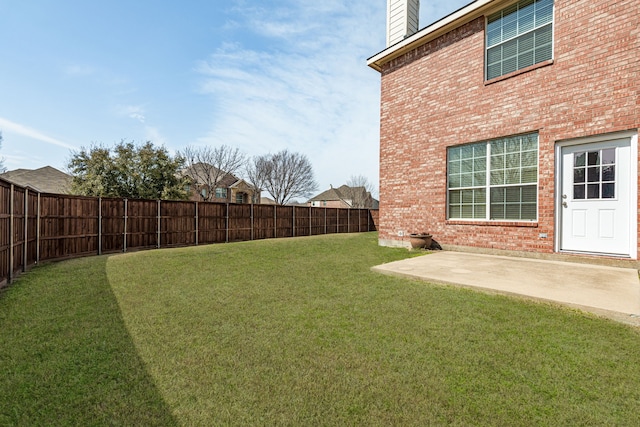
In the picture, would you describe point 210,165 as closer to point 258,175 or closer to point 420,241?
point 258,175

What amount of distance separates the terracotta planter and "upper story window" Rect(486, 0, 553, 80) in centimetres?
415

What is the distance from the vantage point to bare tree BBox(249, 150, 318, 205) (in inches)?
1535

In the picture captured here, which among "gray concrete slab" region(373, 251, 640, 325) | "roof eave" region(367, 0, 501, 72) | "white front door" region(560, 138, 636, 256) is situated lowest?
"gray concrete slab" region(373, 251, 640, 325)

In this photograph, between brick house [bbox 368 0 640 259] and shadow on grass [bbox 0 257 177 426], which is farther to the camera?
brick house [bbox 368 0 640 259]

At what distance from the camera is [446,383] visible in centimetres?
190

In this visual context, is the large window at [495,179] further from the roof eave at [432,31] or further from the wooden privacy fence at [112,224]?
the wooden privacy fence at [112,224]

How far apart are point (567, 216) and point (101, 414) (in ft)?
24.6

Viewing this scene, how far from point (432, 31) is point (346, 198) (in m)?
48.4

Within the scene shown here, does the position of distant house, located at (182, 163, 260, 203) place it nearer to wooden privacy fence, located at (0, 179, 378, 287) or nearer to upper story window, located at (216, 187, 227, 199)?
upper story window, located at (216, 187, 227, 199)

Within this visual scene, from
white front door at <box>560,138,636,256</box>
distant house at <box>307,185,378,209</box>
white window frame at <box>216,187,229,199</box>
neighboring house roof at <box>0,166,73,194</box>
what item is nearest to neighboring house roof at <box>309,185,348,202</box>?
distant house at <box>307,185,378,209</box>

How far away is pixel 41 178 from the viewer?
28.3m

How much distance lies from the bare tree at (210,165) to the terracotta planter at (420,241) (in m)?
27.6

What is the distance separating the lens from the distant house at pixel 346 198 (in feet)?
173

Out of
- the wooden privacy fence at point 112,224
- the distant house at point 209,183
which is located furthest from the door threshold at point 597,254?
the distant house at point 209,183
